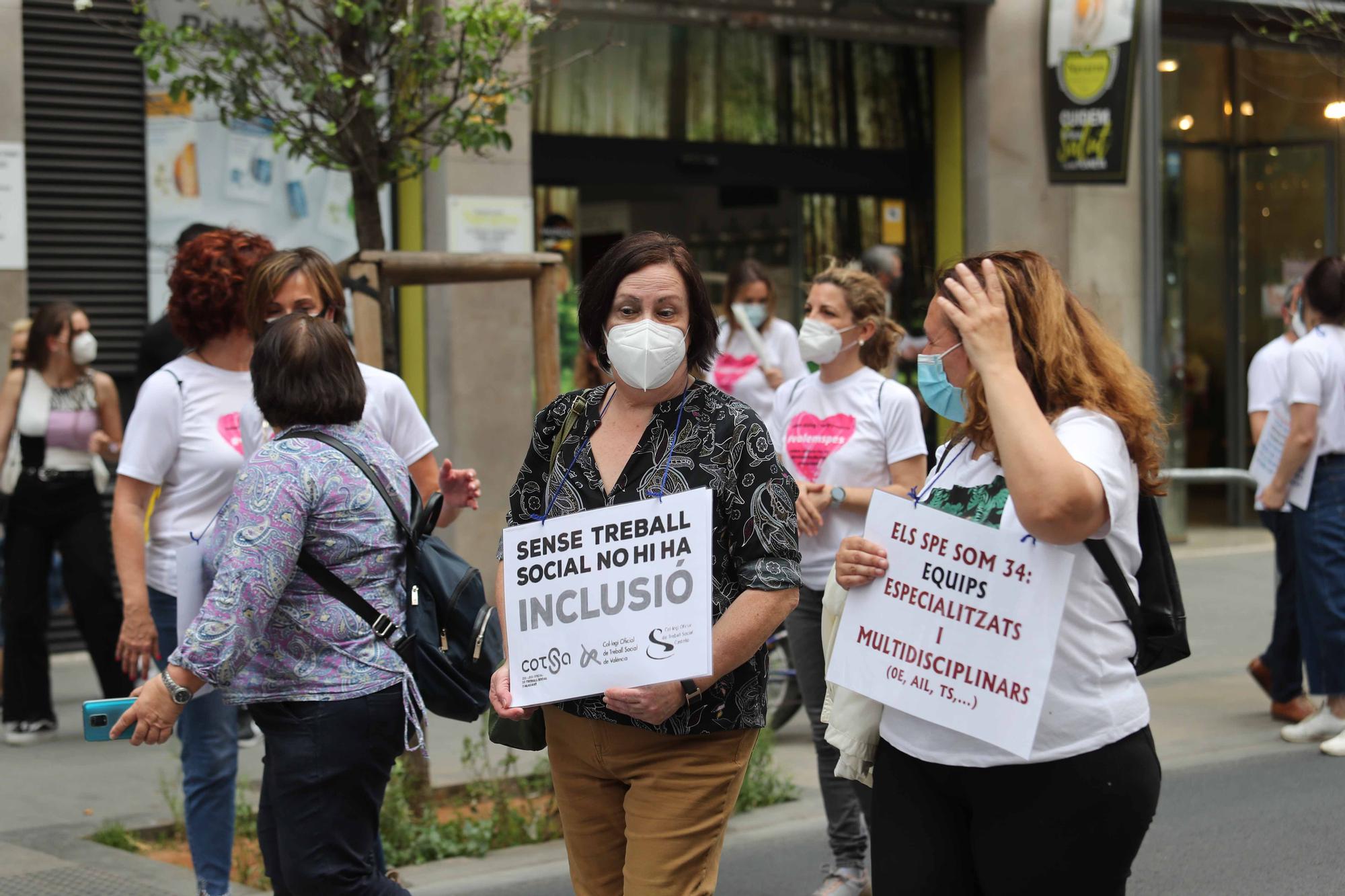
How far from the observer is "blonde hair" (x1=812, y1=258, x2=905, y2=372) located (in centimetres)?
543

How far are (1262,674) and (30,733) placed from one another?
6179mm

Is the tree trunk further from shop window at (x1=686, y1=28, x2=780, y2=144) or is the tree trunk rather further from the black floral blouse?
shop window at (x1=686, y1=28, x2=780, y2=144)

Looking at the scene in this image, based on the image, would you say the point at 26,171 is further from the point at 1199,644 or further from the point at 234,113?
the point at 1199,644

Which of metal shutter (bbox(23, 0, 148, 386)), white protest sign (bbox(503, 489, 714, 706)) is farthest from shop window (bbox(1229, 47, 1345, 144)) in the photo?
white protest sign (bbox(503, 489, 714, 706))

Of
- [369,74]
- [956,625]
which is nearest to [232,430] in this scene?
[369,74]

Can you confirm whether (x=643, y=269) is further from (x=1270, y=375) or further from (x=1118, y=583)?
(x=1270, y=375)

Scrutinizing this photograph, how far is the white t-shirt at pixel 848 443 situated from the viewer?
5.15 meters

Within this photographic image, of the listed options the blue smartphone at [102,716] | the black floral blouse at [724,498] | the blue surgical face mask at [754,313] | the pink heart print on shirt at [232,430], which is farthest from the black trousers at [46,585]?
the black floral blouse at [724,498]

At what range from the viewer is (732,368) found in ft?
31.2

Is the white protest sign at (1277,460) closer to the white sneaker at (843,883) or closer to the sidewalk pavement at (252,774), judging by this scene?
the sidewalk pavement at (252,774)

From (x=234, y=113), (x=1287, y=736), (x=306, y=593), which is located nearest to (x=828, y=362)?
(x=306, y=593)

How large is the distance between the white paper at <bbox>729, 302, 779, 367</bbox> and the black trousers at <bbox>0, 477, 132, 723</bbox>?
12.1ft

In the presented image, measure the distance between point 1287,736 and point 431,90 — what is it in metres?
4.92

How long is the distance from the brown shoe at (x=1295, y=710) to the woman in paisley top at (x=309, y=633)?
214 inches
